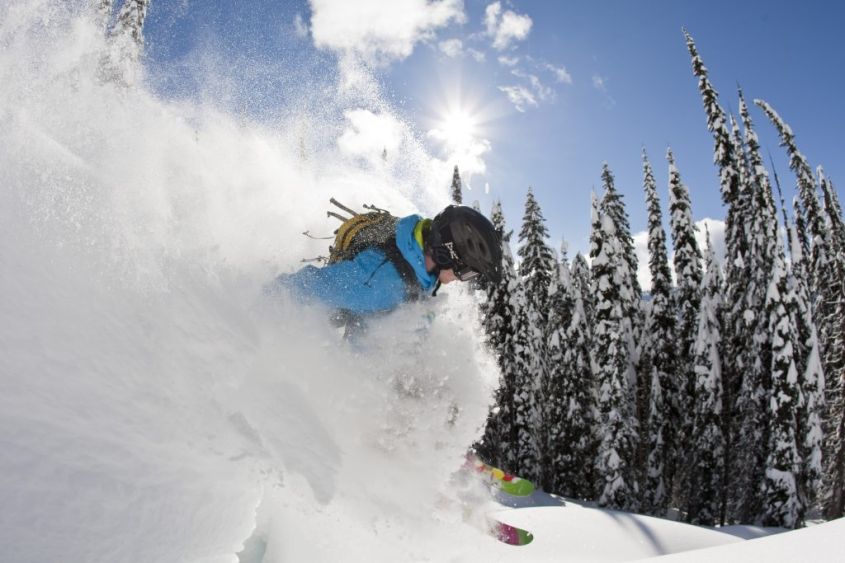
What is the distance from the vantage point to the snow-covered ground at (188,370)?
7.37 ft

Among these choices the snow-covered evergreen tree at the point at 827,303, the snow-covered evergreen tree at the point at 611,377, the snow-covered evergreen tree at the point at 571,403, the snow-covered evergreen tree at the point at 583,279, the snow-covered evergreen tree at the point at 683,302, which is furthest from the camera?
the snow-covered evergreen tree at the point at 583,279

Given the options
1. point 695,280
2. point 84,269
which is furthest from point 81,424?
point 695,280

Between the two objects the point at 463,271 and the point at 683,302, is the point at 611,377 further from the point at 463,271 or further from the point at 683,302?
the point at 463,271

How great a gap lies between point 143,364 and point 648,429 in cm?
2583

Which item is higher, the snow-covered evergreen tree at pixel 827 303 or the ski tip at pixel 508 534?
the snow-covered evergreen tree at pixel 827 303

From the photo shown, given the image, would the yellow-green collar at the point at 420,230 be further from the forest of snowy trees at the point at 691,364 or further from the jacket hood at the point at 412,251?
the forest of snowy trees at the point at 691,364

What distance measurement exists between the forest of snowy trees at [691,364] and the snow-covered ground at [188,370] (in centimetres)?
1777

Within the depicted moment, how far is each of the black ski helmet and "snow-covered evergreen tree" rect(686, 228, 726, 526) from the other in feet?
69.6

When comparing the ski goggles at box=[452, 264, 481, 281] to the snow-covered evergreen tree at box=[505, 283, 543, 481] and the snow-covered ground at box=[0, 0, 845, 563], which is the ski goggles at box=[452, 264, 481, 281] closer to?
the snow-covered ground at box=[0, 0, 845, 563]

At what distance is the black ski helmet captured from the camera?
4695 millimetres

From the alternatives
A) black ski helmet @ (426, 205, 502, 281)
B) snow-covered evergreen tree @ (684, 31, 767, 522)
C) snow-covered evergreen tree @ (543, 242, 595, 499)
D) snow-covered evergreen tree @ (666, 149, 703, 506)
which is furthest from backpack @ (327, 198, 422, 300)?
snow-covered evergreen tree @ (666, 149, 703, 506)

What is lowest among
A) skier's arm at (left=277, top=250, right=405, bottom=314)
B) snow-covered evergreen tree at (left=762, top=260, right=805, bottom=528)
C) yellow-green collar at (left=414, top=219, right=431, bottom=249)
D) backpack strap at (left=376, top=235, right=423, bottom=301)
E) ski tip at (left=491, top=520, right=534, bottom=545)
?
ski tip at (left=491, top=520, right=534, bottom=545)

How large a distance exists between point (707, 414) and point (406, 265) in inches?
883

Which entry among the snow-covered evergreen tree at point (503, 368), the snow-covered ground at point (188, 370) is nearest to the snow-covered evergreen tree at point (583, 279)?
the snow-covered evergreen tree at point (503, 368)
